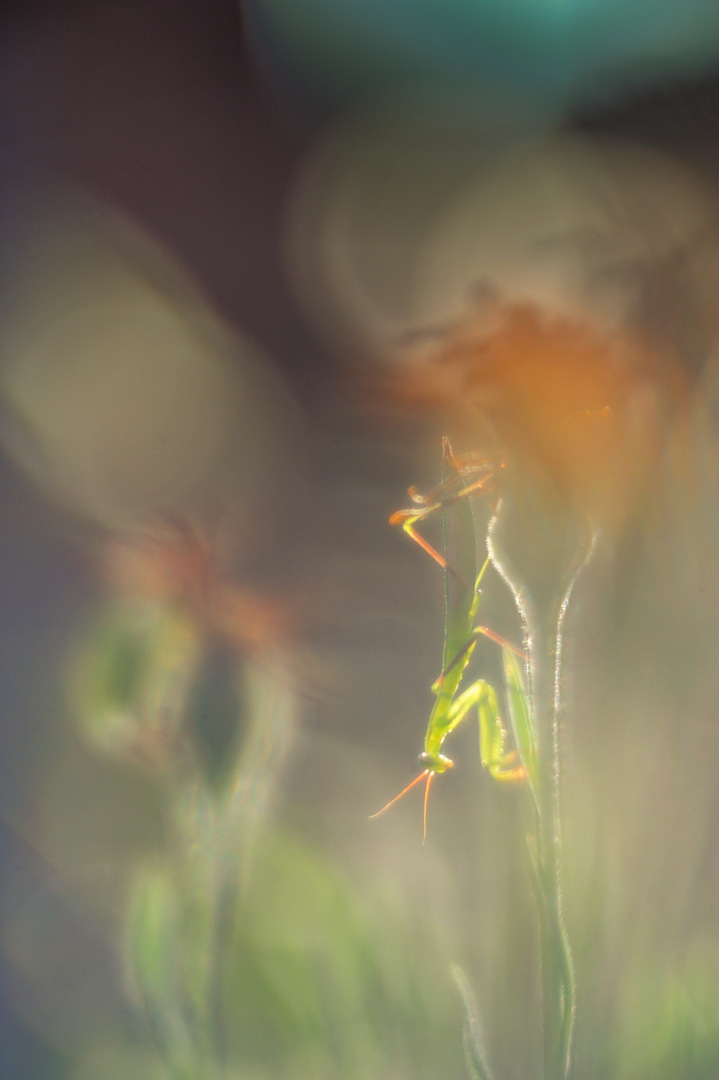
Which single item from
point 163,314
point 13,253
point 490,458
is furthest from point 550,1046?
point 13,253

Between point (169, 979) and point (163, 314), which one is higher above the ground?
point (163, 314)

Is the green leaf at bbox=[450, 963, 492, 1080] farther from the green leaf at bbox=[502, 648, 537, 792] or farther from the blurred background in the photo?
the green leaf at bbox=[502, 648, 537, 792]

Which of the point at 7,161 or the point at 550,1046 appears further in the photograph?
the point at 7,161

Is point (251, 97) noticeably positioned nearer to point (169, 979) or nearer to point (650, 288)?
point (650, 288)

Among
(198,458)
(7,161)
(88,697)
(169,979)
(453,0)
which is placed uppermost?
(453,0)

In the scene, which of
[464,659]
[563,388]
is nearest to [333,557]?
[464,659]

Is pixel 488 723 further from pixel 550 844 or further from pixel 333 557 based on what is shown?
pixel 333 557
